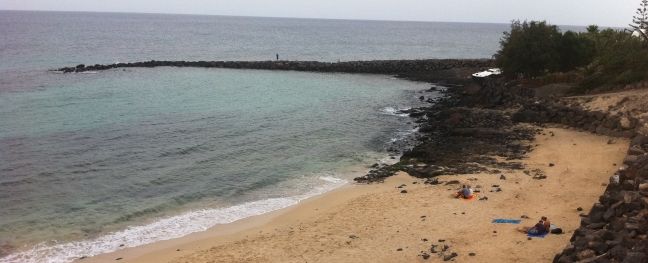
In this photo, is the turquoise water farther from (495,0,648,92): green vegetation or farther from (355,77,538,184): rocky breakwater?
(495,0,648,92): green vegetation

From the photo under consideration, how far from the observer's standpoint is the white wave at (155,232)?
15.3 metres

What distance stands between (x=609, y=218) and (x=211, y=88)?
43.5 metres

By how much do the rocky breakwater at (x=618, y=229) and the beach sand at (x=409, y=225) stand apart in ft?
4.44

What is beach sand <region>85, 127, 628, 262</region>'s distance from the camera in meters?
14.1

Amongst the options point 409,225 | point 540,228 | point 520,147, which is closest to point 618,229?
point 540,228

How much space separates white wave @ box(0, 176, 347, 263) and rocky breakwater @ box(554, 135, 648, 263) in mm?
10953

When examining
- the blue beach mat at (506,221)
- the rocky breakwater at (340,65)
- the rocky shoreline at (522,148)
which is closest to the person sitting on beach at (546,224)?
the rocky shoreline at (522,148)

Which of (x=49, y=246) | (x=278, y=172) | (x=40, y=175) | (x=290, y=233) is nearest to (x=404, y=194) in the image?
(x=290, y=233)

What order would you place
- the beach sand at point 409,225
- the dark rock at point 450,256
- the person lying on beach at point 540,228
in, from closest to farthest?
the dark rock at point 450,256 → the person lying on beach at point 540,228 → the beach sand at point 409,225

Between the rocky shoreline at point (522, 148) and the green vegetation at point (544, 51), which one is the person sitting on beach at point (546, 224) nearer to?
the rocky shoreline at point (522, 148)

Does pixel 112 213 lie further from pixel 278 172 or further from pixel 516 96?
pixel 516 96

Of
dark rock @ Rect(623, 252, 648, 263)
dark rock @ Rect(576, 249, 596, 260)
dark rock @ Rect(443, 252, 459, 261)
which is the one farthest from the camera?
dark rock @ Rect(443, 252, 459, 261)

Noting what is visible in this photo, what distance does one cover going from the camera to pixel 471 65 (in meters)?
67.7

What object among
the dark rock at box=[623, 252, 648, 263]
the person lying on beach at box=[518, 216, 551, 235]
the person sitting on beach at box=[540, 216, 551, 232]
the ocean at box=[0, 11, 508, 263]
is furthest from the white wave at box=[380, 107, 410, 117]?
the dark rock at box=[623, 252, 648, 263]
